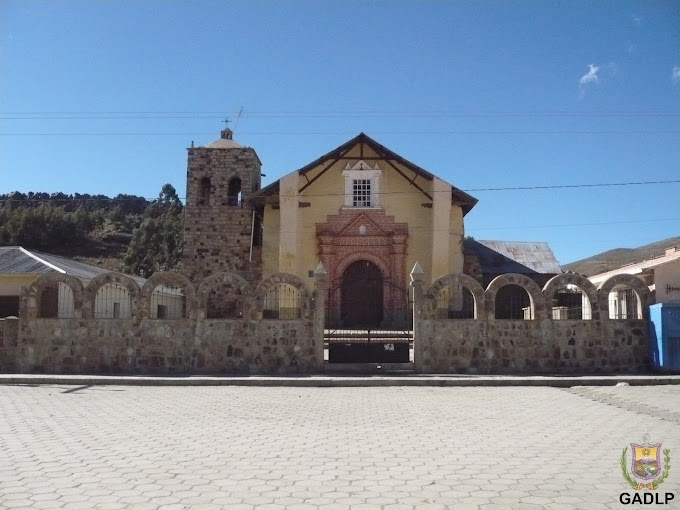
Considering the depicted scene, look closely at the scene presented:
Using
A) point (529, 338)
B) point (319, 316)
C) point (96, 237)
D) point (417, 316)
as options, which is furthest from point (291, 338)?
point (96, 237)


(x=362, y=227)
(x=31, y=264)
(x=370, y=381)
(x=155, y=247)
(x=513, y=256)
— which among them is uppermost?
(x=155, y=247)

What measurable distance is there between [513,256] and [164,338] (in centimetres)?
1893

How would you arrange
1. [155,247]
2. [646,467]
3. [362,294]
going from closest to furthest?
[646,467] → [362,294] → [155,247]

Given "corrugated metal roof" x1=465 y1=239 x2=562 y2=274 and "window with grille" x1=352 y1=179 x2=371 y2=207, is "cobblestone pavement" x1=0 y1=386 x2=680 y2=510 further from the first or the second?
"corrugated metal roof" x1=465 y1=239 x2=562 y2=274

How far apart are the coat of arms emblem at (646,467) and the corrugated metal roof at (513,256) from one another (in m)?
21.0

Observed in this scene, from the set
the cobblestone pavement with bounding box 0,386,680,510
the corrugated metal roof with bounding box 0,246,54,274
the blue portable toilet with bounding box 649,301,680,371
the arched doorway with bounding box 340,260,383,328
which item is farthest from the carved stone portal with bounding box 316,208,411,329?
the cobblestone pavement with bounding box 0,386,680,510

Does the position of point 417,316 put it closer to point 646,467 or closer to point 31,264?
point 646,467

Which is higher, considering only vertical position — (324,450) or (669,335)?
(669,335)

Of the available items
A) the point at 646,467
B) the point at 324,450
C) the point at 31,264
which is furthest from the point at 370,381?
the point at 31,264

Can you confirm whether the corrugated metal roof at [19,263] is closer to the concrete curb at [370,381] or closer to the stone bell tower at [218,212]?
the stone bell tower at [218,212]

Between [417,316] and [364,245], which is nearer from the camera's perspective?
[417,316]

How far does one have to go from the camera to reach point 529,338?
15.6 meters

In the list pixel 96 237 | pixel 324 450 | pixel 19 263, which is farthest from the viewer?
pixel 96 237

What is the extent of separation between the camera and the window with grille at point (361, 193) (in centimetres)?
2464
